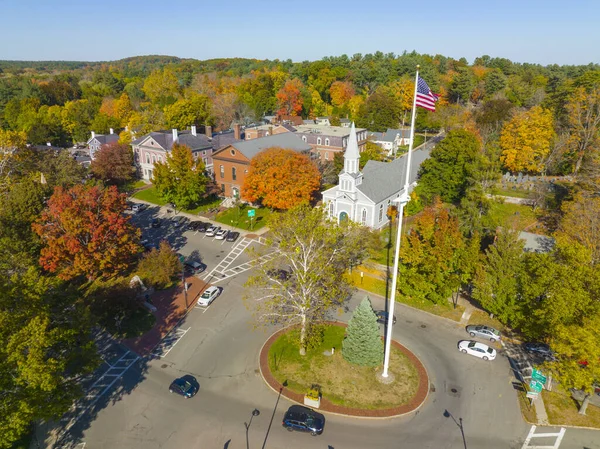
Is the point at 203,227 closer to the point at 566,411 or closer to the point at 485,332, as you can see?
the point at 485,332

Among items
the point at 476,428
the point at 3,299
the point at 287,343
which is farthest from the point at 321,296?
the point at 3,299

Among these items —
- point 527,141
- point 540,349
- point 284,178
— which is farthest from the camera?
point 527,141

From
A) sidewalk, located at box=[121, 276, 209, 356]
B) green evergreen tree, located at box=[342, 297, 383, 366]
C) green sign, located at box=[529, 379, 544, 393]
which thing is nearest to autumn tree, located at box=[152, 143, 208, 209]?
sidewalk, located at box=[121, 276, 209, 356]

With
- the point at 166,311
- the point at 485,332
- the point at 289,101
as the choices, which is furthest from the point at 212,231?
the point at 289,101

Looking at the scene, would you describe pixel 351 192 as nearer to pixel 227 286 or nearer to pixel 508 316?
pixel 227 286

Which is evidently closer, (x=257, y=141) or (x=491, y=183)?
(x=491, y=183)
